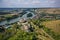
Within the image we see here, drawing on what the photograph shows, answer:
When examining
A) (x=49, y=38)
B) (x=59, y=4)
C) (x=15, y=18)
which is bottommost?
(x=49, y=38)

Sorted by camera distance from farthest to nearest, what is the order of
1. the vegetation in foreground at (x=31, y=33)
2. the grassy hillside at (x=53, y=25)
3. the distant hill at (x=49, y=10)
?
1. the distant hill at (x=49, y=10)
2. the grassy hillside at (x=53, y=25)
3. the vegetation in foreground at (x=31, y=33)

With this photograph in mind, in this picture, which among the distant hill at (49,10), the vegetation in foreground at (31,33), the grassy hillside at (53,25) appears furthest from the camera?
the distant hill at (49,10)

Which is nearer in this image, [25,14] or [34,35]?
[34,35]

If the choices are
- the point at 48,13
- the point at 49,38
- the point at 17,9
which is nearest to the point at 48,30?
the point at 49,38

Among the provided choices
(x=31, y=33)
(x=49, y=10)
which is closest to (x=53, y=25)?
(x=49, y=10)

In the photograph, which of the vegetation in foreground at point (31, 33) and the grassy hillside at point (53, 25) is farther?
the grassy hillside at point (53, 25)

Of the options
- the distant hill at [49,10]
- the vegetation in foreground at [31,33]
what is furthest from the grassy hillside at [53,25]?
the distant hill at [49,10]

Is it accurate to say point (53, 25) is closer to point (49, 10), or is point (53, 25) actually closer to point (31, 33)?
point (49, 10)

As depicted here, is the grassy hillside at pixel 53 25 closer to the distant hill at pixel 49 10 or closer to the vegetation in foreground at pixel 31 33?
the vegetation in foreground at pixel 31 33

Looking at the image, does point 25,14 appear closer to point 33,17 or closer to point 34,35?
point 33,17

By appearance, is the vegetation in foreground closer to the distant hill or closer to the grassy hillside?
the grassy hillside

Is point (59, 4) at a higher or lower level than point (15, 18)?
higher
